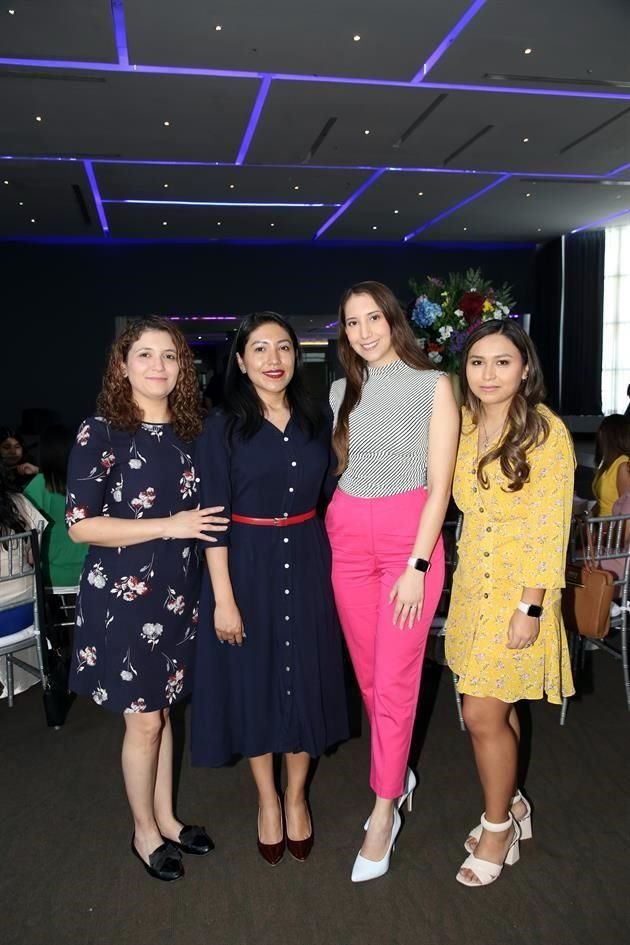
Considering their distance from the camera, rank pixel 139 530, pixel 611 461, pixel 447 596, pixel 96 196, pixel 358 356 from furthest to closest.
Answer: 1. pixel 96 196
2. pixel 611 461
3. pixel 447 596
4. pixel 358 356
5. pixel 139 530

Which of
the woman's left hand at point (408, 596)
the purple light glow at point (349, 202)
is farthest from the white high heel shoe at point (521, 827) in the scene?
the purple light glow at point (349, 202)

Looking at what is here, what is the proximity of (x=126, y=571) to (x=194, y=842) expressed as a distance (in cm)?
96

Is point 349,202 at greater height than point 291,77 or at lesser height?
greater

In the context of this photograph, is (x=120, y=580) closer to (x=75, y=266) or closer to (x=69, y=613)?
(x=69, y=613)

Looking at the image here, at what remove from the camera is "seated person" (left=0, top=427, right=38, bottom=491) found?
5.09 meters

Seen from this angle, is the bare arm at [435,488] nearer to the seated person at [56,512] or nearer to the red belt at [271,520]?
the red belt at [271,520]

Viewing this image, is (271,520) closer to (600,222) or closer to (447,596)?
(447,596)

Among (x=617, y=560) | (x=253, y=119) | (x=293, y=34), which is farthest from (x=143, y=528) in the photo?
(x=253, y=119)

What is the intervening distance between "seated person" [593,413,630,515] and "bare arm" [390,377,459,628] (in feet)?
7.68

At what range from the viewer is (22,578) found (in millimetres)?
3115

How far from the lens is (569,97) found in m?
6.64

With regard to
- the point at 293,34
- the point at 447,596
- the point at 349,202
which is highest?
the point at 349,202

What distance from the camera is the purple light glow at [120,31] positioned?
490cm

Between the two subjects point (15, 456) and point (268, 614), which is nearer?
point (268, 614)
